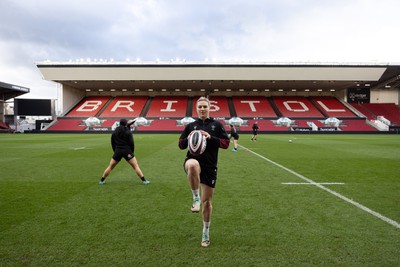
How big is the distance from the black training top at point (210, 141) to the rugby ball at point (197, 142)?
0.65 ft

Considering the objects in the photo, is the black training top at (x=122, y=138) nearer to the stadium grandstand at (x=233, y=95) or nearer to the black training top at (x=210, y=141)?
the black training top at (x=210, y=141)

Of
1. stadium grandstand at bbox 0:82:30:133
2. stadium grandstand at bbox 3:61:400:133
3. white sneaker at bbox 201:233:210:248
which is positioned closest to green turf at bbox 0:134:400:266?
white sneaker at bbox 201:233:210:248

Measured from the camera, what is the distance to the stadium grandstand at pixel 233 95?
44.6 metres

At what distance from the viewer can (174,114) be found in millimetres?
49781

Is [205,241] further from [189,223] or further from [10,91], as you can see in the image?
[10,91]

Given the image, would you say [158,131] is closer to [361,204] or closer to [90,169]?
[90,169]

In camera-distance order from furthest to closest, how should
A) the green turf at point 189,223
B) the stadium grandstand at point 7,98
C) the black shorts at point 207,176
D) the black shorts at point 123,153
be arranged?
the stadium grandstand at point 7,98, the black shorts at point 123,153, the black shorts at point 207,176, the green turf at point 189,223

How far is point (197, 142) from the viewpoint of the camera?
3.54m

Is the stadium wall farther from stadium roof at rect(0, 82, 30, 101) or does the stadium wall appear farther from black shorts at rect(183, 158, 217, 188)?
→ stadium roof at rect(0, 82, 30, 101)

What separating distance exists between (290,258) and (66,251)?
3.01 metres

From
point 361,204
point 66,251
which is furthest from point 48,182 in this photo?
point 361,204

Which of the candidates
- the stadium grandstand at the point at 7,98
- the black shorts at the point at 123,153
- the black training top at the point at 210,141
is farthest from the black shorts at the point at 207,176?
the stadium grandstand at the point at 7,98

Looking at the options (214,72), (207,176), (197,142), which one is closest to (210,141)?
(197,142)

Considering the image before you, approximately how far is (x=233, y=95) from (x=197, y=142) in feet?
182
